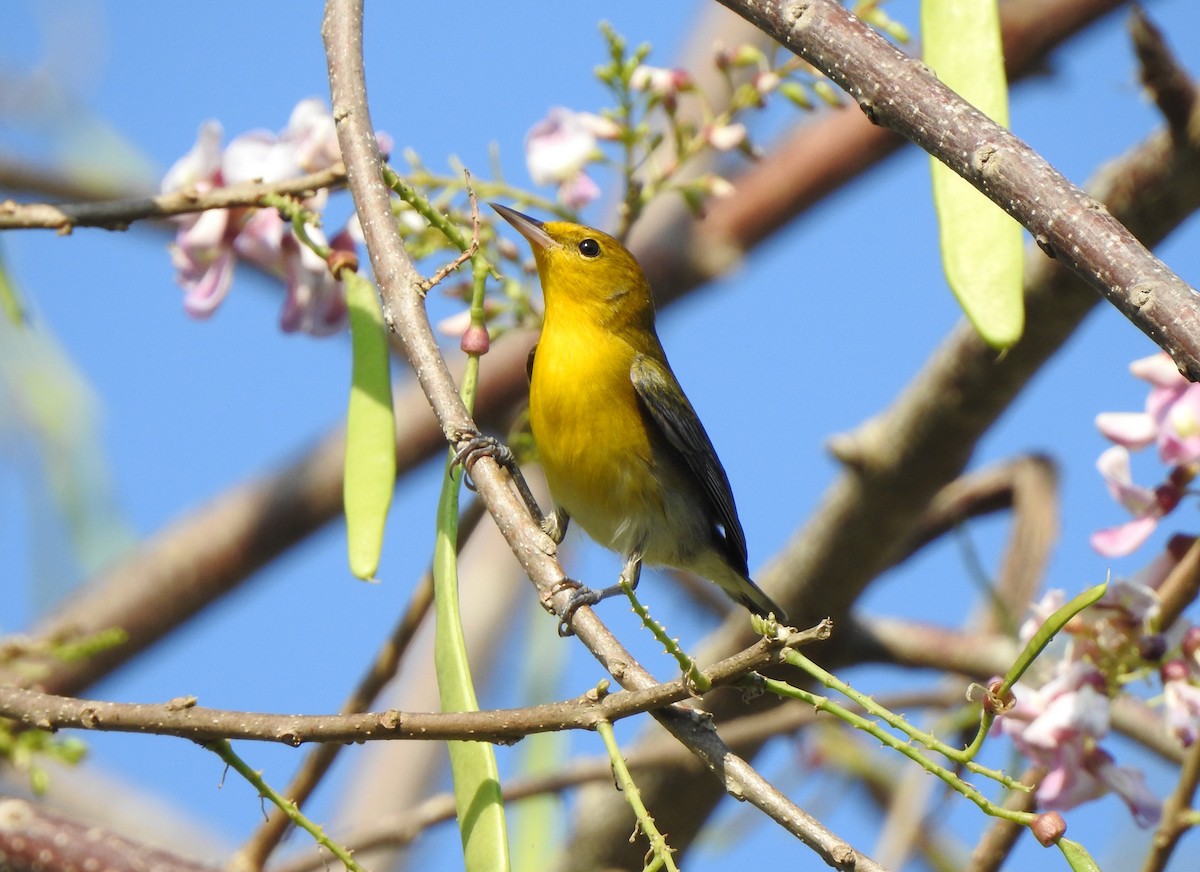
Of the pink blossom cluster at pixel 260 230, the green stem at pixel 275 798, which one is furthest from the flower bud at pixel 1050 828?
the pink blossom cluster at pixel 260 230

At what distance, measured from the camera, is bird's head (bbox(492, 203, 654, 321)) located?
4.01m

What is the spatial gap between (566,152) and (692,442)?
0.95 metres

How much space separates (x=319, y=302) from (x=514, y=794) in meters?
1.21

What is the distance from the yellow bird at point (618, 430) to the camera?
376cm

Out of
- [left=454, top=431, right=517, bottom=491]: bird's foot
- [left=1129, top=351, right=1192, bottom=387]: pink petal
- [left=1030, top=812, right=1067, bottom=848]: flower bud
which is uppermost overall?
[left=454, top=431, right=517, bottom=491]: bird's foot

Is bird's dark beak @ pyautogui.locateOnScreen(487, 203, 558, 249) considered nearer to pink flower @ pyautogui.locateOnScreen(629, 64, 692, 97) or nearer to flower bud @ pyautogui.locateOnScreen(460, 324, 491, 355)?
pink flower @ pyautogui.locateOnScreen(629, 64, 692, 97)

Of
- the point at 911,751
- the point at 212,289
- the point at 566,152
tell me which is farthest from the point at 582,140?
the point at 911,751

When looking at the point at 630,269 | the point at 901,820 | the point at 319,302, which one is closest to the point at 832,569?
the point at 901,820

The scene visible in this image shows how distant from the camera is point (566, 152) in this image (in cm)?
338

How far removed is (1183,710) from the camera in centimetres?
253

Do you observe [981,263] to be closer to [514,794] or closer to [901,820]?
[514,794]

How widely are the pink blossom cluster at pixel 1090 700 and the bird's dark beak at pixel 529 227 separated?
1530 millimetres

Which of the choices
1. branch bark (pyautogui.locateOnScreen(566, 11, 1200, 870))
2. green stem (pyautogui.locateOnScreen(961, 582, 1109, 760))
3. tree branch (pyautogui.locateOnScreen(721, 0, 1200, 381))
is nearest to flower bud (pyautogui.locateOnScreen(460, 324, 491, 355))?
tree branch (pyautogui.locateOnScreen(721, 0, 1200, 381))

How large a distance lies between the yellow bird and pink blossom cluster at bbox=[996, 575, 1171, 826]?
1068mm
